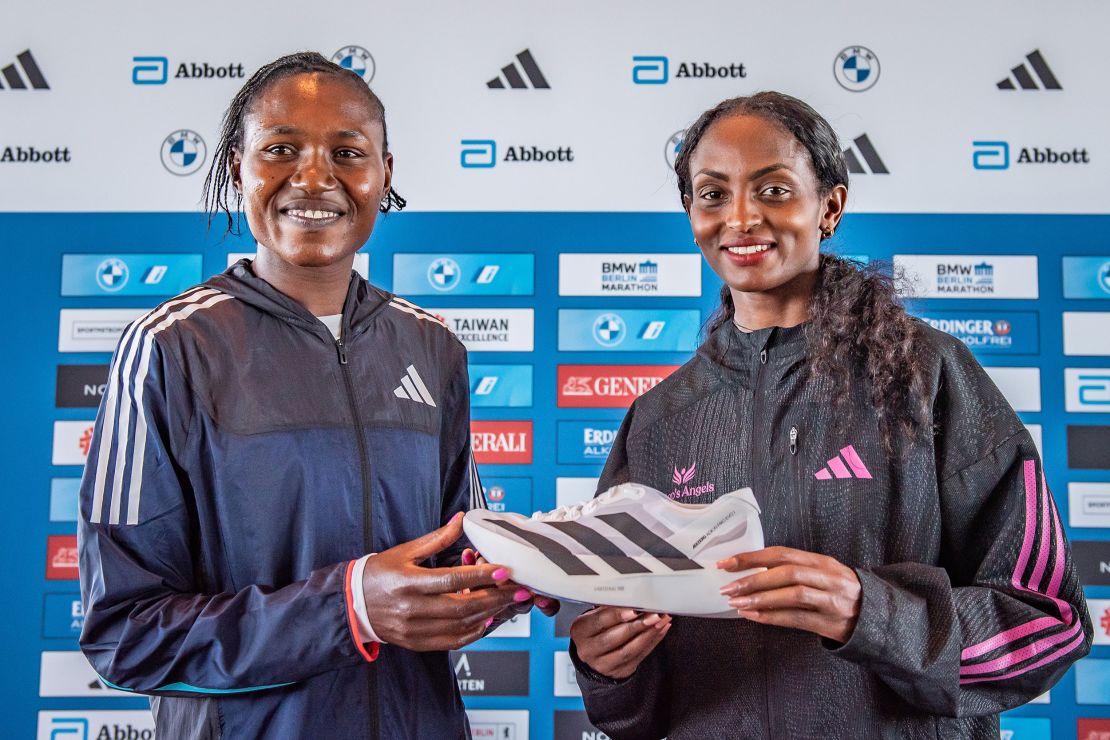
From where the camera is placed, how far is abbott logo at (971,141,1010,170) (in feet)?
9.45

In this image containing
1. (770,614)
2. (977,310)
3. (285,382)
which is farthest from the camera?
(977,310)

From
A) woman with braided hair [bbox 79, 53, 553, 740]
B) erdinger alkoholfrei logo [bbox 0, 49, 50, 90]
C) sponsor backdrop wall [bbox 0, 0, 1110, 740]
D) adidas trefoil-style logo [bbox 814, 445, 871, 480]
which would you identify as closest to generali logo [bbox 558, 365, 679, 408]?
sponsor backdrop wall [bbox 0, 0, 1110, 740]

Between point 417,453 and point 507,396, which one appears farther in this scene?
point 507,396

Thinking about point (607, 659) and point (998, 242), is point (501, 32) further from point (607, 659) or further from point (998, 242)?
point (607, 659)

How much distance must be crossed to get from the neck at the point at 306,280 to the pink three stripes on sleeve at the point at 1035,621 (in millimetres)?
958

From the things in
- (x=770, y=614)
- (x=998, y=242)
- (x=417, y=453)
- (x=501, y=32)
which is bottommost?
(x=770, y=614)

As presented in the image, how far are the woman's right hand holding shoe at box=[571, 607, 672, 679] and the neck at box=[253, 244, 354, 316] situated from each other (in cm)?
58

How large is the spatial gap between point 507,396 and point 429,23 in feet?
4.10

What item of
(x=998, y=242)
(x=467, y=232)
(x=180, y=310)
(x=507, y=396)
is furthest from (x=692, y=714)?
(x=998, y=242)

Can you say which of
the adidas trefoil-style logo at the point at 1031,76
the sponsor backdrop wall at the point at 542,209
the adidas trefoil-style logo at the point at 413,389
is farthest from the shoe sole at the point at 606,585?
the adidas trefoil-style logo at the point at 1031,76

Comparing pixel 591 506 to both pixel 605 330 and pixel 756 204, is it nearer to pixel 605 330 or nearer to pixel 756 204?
pixel 756 204

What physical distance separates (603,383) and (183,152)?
1.57 metres

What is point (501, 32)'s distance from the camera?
9.67 ft

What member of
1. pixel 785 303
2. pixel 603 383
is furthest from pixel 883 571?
pixel 603 383
